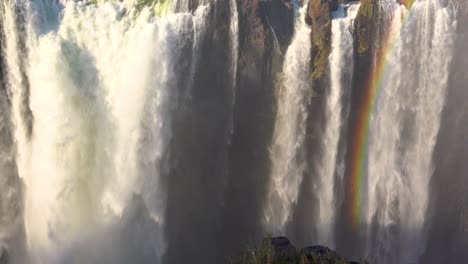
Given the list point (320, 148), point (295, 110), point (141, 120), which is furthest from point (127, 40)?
point (320, 148)

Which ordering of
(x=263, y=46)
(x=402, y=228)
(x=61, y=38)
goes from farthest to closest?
(x=402, y=228), (x=263, y=46), (x=61, y=38)

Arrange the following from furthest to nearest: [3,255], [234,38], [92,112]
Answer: [234,38] < [92,112] < [3,255]

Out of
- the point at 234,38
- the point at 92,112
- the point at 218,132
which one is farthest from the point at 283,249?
the point at 92,112

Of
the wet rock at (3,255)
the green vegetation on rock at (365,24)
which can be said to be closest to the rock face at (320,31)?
the green vegetation on rock at (365,24)

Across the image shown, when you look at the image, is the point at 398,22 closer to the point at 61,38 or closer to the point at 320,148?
the point at 320,148

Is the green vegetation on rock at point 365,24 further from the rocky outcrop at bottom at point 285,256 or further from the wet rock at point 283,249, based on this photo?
the rocky outcrop at bottom at point 285,256

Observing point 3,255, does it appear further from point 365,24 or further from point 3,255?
point 365,24

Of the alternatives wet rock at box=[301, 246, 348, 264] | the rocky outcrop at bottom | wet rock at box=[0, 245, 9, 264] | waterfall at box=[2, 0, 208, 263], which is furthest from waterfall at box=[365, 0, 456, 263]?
wet rock at box=[0, 245, 9, 264]

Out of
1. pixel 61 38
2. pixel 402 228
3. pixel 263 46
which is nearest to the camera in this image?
pixel 61 38
